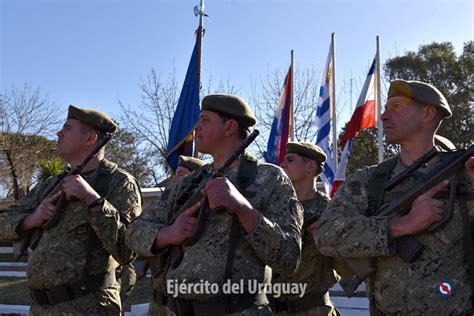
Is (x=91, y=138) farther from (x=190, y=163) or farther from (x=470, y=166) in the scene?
(x=470, y=166)

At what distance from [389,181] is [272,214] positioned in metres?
0.73

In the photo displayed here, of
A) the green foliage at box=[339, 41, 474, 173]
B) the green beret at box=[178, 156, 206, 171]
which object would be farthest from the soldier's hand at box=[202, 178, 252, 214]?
the green foliage at box=[339, 41, 474, 173]

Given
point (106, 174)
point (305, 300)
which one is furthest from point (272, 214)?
point (106, 174)

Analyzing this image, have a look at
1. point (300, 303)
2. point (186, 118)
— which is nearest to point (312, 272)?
point (300, 303)

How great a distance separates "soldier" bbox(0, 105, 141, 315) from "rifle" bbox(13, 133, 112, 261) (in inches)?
0.6

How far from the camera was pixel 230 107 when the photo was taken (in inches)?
141

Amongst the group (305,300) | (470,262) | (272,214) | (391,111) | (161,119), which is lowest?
(305,300)

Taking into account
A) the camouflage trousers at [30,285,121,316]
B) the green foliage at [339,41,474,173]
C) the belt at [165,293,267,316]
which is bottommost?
the camouflage trousers at [30,285,121,316]

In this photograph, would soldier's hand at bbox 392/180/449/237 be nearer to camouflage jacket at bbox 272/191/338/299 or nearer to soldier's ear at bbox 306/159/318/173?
camouflage jacket at bbox 272/191/338/299

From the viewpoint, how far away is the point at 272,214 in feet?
10.9

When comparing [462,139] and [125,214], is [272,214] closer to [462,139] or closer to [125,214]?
[125,214]

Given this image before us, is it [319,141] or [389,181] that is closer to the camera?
[389,181]

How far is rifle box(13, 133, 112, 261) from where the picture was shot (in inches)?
165

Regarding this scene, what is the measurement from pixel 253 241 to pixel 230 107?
38.4 inches
